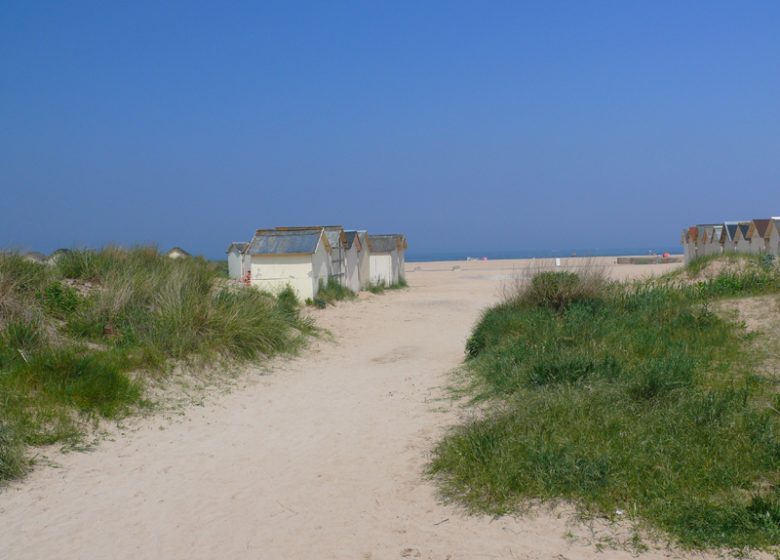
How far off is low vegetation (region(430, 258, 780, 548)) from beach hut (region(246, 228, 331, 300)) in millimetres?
11047

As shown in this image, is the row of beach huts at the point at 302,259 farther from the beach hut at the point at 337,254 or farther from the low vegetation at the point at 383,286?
the low vegetation at the point at 383,286

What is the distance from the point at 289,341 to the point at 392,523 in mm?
8116

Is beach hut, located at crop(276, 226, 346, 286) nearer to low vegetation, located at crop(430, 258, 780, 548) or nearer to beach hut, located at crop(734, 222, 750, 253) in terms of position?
low vegetation, located at crop(430, 258, 780, 548)

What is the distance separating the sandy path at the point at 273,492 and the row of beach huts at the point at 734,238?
1522 cm

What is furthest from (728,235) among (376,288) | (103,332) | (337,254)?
(103,332)

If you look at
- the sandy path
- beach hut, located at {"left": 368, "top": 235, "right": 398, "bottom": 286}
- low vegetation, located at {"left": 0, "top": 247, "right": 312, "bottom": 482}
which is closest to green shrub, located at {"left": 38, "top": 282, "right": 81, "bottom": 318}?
low vegetation, located at {"left": 0, "top": 247, "right": 312, "bottom": 482}

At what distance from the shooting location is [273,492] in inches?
250

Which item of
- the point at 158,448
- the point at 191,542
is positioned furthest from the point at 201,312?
the point at 191,542

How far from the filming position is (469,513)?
5387 mm

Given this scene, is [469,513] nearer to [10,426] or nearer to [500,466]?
[500,466]

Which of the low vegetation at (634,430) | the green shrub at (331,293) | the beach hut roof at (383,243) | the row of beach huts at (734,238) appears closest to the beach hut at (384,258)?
the beach hut roof at (383,243)

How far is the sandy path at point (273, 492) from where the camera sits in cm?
516

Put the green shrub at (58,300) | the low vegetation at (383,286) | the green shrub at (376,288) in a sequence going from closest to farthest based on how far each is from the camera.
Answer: the green shrub at (58,300), the green shrub at (376,288), the low vegetation at (383,286)

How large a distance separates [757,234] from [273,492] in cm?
2610
